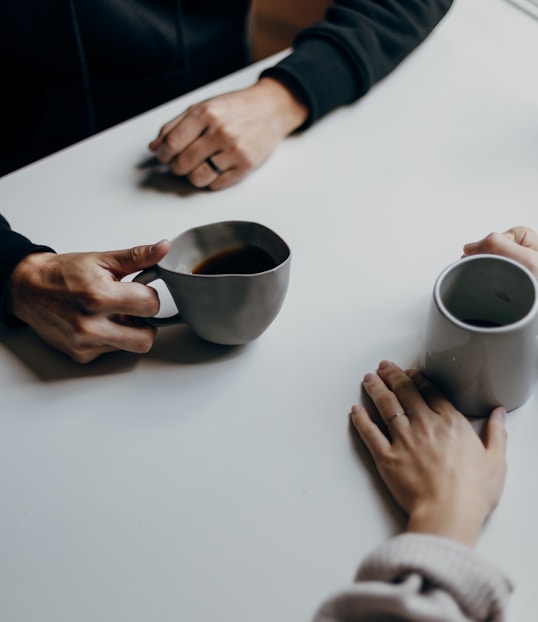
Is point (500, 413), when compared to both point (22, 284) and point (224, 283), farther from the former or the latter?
point (22, 284)

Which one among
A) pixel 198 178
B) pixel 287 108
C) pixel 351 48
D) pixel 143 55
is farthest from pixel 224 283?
pixel 143 55

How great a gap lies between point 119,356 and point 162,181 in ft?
0.92

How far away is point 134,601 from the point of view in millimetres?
534

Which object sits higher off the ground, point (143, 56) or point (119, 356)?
point (143, 56)

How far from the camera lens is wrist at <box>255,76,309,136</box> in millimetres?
933

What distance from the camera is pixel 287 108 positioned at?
939 mm

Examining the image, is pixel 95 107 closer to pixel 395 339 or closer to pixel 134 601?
pixel 395 339

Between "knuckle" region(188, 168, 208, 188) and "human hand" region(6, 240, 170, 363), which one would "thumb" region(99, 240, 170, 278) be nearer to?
"human hand" region(6, 240, 170, 363)

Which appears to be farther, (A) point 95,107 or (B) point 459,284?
(A) point 95,107

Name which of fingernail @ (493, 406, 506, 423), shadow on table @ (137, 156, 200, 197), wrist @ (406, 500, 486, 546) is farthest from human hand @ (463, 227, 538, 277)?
shadow on table @ (137, 156, 200, 197)

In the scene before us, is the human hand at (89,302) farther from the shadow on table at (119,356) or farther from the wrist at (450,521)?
the wrist at (450,521)

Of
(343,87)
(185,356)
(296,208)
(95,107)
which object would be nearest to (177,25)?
(95,107)

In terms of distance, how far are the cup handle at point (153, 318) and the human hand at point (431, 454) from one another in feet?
0.65

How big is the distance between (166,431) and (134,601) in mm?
156
